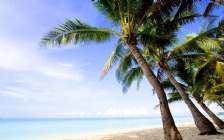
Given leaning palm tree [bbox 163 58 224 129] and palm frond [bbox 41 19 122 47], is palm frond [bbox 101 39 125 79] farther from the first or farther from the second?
leaning palm tree [bbox 163 58 224 129]

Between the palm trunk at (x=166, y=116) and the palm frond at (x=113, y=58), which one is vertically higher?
the palm frond at (x=113, y=58)

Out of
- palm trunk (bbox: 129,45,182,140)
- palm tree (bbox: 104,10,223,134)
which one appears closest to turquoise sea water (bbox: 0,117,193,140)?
palm tree (bbox: 104,10,223,134)

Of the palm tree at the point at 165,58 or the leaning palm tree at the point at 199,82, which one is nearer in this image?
the palm tree at the point at 165,58

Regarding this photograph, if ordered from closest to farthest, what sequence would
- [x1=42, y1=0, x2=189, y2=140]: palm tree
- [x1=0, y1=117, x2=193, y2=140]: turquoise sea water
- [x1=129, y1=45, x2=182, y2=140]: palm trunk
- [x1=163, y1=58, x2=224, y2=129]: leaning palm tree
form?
1. [x1=129, y1=45, x2=182, y2=140]: palm trunk
2. [x1=42, y1=0, x2=189, y2=140]: palm tree
3. [x1=163, y1=58, x2=224, y2=129]: leaning palm tree
4. [x1=0, y1=117, x2=193, y2=140]: turquoise sea water

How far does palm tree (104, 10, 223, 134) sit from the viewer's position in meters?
Result: 8.95

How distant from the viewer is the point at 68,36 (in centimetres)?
834

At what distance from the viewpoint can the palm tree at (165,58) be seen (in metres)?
8.95

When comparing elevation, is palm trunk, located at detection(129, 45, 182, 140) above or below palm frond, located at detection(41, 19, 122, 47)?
below

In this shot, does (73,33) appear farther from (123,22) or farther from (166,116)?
(166,116)

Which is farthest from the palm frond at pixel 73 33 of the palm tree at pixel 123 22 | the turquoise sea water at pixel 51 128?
the turquoise sea water at pixel 51 128

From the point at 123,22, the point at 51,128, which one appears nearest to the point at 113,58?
the point at 123,22

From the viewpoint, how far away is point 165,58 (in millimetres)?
11203

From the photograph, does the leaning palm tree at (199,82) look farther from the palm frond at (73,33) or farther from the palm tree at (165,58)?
the palm frond at (73,33)

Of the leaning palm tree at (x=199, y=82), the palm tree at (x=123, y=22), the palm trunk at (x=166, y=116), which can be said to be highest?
the palm tree at (x=123, y=22)
